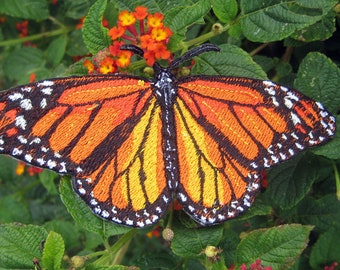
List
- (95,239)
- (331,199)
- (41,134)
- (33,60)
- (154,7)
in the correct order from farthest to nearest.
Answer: (33,60), (95,239), (331,199), (154,7), (41,134)

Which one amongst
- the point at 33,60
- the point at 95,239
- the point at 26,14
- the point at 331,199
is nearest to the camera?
the point at 331,199

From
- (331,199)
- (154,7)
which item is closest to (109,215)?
(154,7)

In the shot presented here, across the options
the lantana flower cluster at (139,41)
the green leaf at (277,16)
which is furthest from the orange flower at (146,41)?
the green leaf at (277,16)

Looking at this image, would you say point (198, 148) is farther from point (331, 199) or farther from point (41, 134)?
point (331, 199)

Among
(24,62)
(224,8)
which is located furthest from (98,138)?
(24,62)

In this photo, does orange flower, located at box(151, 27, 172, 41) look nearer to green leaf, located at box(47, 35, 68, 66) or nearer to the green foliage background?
the green foliage background

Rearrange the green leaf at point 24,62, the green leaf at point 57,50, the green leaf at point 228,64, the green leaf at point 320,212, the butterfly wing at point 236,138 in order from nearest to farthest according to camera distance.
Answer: the butterfly wing at point 236,138, the green leaf at point 228,64, the green leaf at point 320,212, the green leaf at point 57,50, the green leaf at point 24,62

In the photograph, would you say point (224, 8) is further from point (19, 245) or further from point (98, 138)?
point (19, 245)

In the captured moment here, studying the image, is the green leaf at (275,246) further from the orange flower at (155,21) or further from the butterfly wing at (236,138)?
the orange flower at (155,21)
